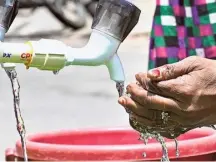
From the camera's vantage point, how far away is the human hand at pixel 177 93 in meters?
1.14

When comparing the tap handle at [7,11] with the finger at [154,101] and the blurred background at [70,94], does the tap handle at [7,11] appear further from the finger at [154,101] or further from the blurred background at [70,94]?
the blurred background at [70,94]

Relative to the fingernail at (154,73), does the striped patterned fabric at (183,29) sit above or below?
below

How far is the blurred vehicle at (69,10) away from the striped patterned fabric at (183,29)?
5848 mm

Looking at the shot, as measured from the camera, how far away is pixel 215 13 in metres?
1.88

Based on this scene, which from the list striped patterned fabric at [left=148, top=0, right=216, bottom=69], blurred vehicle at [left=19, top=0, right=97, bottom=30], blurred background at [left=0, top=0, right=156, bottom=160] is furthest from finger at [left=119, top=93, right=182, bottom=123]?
blurred vehicle at [left=19, top=0, right=97, bottom=30]

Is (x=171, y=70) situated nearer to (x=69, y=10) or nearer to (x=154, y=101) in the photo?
(x=154, y=101)

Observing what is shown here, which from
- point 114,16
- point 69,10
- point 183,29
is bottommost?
point 69,10

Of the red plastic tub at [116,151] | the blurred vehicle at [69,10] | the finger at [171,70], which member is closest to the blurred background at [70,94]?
the blurred vehicle at [69,10]

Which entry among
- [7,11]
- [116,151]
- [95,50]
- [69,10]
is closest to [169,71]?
[95,50]

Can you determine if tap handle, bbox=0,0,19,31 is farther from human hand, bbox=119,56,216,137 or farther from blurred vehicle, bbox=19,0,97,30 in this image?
blurred vehicle, bbox=19,0,97,30

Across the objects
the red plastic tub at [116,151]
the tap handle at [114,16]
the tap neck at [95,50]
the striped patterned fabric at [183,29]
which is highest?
the tap handle at [114,16]

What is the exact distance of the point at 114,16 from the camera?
3.62 feet

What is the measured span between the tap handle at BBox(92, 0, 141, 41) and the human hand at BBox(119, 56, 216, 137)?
8 cm

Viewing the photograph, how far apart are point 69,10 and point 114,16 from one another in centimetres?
699
